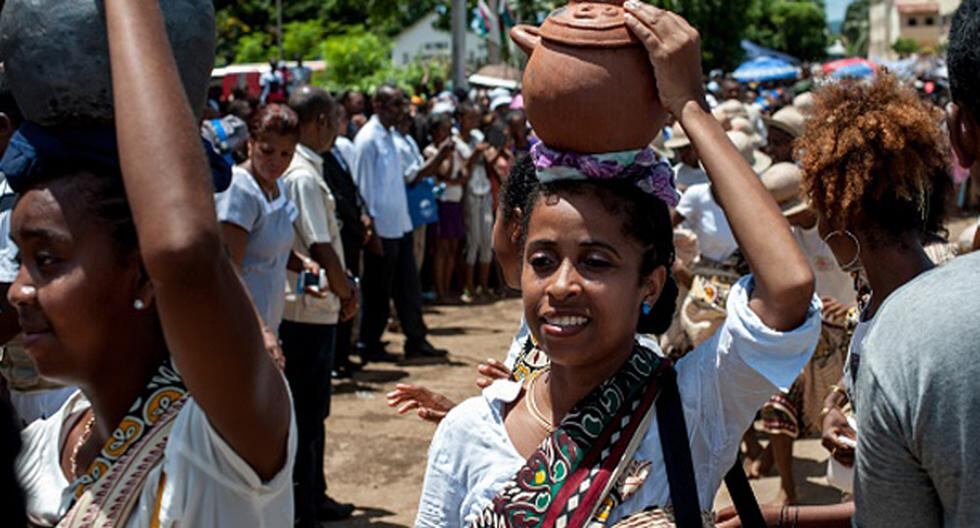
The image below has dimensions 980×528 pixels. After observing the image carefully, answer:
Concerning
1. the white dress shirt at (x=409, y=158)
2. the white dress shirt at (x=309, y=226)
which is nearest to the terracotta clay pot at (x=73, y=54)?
the white dress shirt at (x=309, y=226)

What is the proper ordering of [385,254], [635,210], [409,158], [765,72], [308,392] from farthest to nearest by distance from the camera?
[765,72] → [409,158] → [385,254] → [308,392] → [635,210]

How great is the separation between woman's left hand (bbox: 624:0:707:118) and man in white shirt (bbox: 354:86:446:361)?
26.3 feet

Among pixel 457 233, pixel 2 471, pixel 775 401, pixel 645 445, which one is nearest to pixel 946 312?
pixel 645 445

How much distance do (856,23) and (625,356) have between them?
119650mm

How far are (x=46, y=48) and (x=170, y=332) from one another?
0.57 m

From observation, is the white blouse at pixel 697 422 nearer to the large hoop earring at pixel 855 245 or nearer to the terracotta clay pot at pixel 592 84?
the terracotta clay pot at pixel 592 84

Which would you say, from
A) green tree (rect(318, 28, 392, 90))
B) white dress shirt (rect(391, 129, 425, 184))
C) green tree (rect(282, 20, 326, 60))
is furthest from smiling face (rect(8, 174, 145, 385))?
green tree (rect(282, 20, 326, 60))

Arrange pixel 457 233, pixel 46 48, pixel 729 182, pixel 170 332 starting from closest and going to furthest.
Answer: pixel 170 332 < pixel 46 48 < pixel 729 182 < pixel 457 233

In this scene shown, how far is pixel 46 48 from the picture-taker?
185 centimetres

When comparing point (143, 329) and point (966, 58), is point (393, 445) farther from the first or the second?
point (966, 58)

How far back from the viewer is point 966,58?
183cm

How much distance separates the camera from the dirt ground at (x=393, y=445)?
6891 mm

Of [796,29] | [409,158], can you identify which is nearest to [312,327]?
[409,158]

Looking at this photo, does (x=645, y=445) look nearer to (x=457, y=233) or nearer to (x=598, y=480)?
(x=598, y=480)
